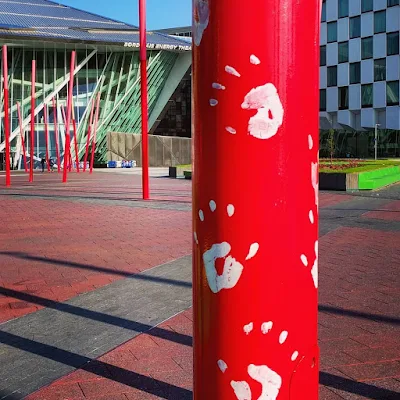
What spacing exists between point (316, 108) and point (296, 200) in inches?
8.9

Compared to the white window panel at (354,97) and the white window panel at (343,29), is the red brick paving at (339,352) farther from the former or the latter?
the white window panel at (343,29)

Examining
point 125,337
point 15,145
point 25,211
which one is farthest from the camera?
point 15,145

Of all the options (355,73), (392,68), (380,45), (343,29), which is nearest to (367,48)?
(380,45)

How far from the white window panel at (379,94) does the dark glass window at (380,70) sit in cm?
50

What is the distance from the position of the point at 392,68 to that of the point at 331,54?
658 cm

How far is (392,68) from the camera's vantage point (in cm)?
5309

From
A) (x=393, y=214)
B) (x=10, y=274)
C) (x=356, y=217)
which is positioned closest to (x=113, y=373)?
(x=10, y=274)

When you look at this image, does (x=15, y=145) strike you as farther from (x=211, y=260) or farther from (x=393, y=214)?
(x=211, y=260)

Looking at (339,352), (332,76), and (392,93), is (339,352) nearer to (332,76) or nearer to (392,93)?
(392,93)

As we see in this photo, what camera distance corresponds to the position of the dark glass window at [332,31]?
5656 cm

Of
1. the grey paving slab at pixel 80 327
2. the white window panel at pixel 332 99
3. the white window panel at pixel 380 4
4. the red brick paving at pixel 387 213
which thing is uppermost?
the white window panel at pixel 380 4

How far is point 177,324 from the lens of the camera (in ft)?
14.4

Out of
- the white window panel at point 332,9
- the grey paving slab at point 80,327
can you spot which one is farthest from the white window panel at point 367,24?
the grey paving slab at point 80,327

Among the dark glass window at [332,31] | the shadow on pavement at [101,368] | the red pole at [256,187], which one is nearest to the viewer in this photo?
the red pole at [256,187]
